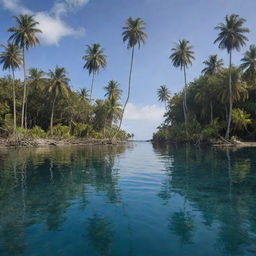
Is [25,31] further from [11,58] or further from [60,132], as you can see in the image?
[60,132]

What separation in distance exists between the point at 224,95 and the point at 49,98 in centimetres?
4085

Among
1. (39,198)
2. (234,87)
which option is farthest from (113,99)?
(39,198)

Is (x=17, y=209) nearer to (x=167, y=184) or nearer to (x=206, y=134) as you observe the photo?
(x=167, y=184)

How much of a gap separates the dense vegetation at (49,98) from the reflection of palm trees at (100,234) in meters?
37.8

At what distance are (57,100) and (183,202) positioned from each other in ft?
173

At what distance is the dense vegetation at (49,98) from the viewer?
40312 millimetres

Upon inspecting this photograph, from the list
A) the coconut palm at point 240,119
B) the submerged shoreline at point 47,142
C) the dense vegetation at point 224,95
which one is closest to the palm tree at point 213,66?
the dense vegetation at point 224,95

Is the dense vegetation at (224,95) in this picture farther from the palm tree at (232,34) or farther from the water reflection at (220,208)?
the water reflection at (220,208)

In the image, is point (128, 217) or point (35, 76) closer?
point (128, 217)

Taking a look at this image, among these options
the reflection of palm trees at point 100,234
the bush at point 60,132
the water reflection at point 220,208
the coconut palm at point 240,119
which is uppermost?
the coconut palm at point 240,119

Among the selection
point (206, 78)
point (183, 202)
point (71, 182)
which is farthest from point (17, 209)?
point (206, 78)

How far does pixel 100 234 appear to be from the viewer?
4891 mm

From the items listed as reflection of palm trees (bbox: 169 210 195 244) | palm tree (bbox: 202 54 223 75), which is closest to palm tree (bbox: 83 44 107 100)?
palm tree (bbox: 202 54 223 75)

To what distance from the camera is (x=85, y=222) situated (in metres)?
5.56
